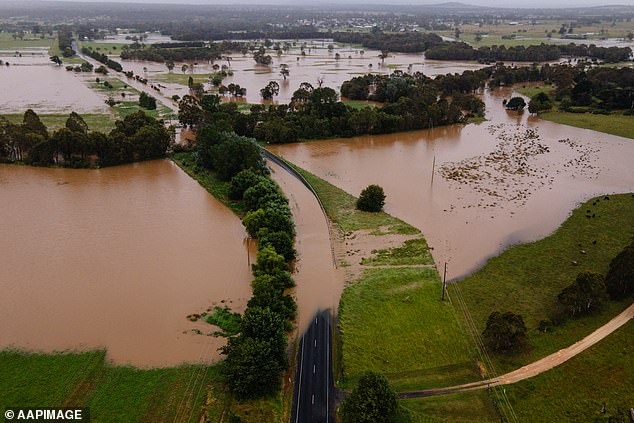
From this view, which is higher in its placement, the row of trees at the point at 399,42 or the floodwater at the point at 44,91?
the row of trees at the point at 399,42

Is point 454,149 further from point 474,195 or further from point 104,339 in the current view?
point 104,339

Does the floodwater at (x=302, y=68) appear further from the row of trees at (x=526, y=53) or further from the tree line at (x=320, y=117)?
the tree line at (x=320, y=117)

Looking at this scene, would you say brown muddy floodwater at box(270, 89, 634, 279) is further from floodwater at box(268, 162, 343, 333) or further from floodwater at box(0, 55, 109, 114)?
floodwater at box(0, 55, 109, 114)

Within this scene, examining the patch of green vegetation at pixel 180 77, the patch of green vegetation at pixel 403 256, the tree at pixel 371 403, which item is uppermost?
the patch of green vegetation at pixel 180 77

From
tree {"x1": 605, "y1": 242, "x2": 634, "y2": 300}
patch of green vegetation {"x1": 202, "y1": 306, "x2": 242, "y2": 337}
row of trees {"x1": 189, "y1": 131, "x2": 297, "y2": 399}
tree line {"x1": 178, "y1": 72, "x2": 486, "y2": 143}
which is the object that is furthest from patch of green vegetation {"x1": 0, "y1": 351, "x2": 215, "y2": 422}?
tree line {"x1": 178, "y1": 72, "x2": 486, "y2": 143}

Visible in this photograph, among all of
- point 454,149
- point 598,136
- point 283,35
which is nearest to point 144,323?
point 454,149

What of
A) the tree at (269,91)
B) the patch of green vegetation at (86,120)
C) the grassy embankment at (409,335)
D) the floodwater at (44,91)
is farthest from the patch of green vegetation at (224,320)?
the tree at (269,91)

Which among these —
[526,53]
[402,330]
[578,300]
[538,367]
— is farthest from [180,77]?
[538,367]
